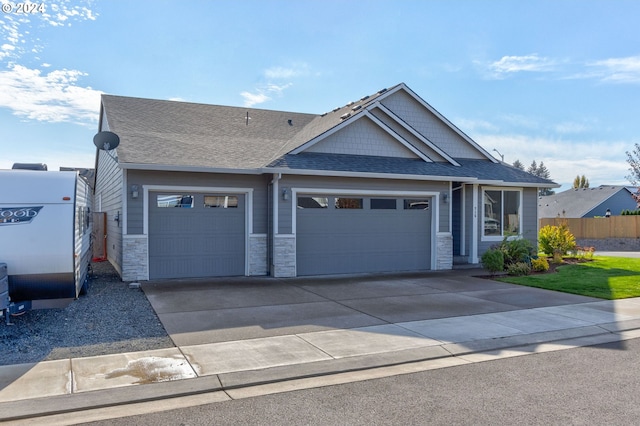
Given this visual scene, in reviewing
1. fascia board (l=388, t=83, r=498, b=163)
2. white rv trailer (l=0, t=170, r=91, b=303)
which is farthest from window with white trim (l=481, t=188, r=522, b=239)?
white rv trailer (l=0, t=170, r=91, b=303)

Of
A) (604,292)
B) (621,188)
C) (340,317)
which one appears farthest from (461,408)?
(621,188)

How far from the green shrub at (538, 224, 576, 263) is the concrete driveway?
21.7 feet

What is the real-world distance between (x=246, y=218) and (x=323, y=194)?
7.71ft

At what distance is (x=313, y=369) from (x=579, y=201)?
50.3 m

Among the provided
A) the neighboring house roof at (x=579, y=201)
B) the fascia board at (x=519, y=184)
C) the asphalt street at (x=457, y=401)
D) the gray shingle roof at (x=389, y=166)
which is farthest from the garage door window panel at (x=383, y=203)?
the neighboring house roof at (x=579, y=201)

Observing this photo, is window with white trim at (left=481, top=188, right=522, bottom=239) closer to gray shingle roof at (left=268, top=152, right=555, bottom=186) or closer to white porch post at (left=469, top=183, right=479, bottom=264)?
white porch post at (left=469, top=183, right=479, bottom=264)

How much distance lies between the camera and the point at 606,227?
111 ft

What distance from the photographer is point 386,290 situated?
39.9ft

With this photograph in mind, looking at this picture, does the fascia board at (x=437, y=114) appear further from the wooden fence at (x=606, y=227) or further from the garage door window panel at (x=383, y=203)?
the wooden fence at (x=606, y=227)

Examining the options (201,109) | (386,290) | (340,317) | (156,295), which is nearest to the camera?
(340,317)

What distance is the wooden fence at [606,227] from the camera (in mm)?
33156

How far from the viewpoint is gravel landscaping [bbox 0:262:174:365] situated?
272 inches

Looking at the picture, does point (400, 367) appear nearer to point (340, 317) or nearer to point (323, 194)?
point (340, 317)

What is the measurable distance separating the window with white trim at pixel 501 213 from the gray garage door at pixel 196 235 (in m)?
8.96
